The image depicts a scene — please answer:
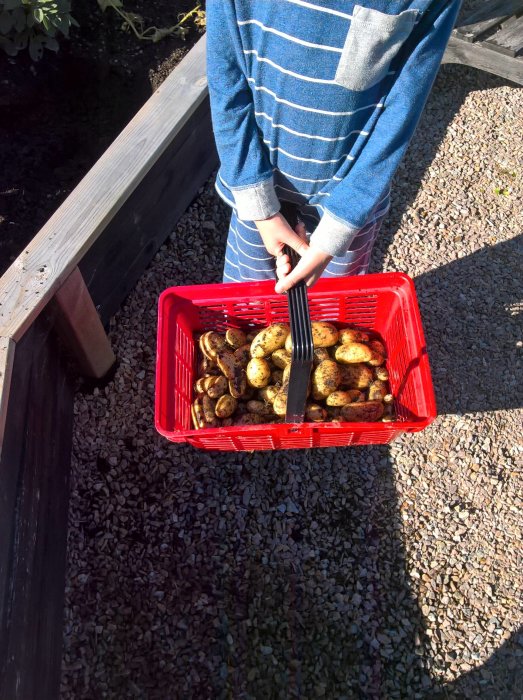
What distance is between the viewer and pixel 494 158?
280 cm

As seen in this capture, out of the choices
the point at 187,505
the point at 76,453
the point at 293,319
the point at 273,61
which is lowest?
the point at 187,505

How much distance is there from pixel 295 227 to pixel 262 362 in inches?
15.3

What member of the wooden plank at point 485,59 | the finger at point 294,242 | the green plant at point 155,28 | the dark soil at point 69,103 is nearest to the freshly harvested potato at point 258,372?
the finger at point 294,242

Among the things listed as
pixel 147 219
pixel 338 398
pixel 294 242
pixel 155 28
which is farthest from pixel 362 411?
pixel 155 28

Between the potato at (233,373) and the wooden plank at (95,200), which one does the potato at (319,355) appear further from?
the wooden plank at (95,200)

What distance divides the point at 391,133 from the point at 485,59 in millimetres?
1973

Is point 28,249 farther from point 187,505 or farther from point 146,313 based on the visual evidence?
point 187,505

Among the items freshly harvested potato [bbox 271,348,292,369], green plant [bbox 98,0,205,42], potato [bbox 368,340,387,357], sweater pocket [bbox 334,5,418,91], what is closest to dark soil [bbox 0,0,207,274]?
green plant [bbox 98,0,205,42]

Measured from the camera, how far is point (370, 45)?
1.14 m

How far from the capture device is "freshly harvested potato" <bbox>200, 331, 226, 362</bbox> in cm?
175

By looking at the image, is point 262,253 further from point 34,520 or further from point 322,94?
point 34,520

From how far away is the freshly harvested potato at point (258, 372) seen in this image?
1.67 meters

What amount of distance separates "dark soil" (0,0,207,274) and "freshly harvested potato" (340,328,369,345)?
1246 millimetres

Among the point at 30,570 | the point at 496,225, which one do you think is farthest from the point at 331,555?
the point at 496,225
